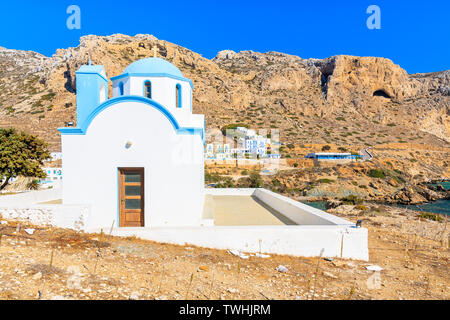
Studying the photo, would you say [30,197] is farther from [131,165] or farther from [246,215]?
[246,215]

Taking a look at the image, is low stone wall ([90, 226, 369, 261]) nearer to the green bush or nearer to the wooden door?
the wooden door

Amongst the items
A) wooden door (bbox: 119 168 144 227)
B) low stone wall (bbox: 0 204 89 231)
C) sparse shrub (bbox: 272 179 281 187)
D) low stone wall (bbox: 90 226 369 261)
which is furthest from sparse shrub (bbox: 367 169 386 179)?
low stone wall (bbox: 0 204 89 231)

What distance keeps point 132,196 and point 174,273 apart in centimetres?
337

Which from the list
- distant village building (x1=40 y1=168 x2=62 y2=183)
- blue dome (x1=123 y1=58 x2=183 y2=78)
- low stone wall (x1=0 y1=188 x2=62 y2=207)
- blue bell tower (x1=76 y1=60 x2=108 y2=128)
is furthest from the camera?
distant village building (x1=40 y1=168 x2=62 y2=183)

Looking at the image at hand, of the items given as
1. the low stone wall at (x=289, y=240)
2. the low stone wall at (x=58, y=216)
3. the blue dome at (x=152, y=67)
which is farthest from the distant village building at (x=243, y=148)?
the low stone wall at (x=289, y=240)

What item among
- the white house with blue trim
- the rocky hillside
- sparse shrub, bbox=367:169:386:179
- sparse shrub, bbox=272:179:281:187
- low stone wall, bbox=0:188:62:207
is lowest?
sparse shrub, bbox=272:179:281:187

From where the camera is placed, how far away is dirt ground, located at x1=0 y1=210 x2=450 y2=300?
150 inches

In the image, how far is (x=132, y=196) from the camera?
736 cm

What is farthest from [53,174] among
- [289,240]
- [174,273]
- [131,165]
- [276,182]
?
[276,182]

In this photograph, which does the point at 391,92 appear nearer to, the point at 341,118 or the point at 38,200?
the point at 341,118

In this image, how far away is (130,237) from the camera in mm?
6055

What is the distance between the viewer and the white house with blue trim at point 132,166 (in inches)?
283

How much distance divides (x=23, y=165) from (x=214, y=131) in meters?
37.1

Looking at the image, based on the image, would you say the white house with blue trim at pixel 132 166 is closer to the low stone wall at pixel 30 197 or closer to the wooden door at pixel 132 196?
the wooden door at pixel 132 196
